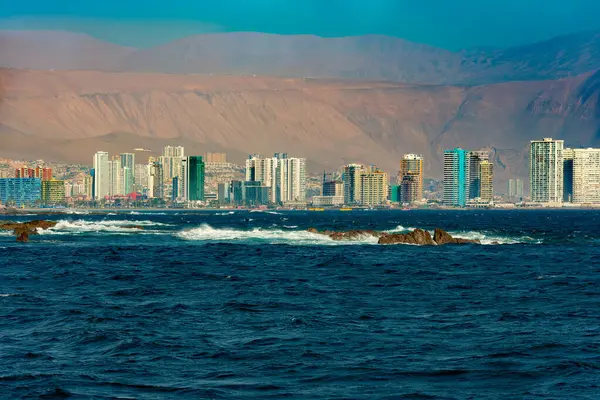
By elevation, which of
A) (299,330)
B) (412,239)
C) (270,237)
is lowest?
(299,330)

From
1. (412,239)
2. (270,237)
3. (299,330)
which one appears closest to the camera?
(299,330)

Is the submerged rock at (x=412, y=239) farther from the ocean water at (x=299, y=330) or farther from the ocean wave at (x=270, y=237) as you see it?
the ocean water at (x=299, y=330)

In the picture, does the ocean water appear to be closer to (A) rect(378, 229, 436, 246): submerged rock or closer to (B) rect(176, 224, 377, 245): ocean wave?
(A) rect(378, 229, 436, 246): submerged rock

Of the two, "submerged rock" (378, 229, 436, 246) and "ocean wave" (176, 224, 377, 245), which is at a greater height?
"submerged rock" (378, 229, 436, 246)

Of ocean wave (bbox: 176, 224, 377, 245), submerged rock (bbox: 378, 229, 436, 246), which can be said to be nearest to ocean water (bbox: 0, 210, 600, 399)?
submerged rock (bbox: 378, 229, 436, 246)

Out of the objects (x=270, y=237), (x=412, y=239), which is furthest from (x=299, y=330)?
(x=270, y=237)

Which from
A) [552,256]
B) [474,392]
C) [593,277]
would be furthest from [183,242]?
[474,392]

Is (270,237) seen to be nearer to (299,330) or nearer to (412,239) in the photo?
(412,239)

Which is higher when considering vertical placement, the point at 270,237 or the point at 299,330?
the point at 270,237
